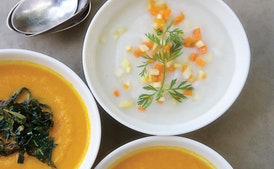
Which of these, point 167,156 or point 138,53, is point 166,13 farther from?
point 167,156

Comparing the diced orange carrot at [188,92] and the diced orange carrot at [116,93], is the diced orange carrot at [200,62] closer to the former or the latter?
the diced orange carrot at [188,92]

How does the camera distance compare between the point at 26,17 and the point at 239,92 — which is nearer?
the point at 239,92

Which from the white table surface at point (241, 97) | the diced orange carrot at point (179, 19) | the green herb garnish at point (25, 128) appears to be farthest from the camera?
the white table surface at point (241, 97)

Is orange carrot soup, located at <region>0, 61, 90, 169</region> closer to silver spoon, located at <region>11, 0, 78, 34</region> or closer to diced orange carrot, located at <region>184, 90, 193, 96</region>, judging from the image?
silver spoon, located at <region>11, 0, 78, 34</region>

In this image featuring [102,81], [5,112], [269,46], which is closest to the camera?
[5,112]

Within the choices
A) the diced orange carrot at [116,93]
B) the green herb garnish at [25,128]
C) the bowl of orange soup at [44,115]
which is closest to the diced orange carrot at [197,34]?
the diced orange carrot at [116,93]

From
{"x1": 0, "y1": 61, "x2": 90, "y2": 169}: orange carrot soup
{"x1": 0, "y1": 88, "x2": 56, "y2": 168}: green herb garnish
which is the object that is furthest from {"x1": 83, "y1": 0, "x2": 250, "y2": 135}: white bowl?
{"x1": 0, "y1": 88, "x2": 56, "y2": 168}: green herb garnish

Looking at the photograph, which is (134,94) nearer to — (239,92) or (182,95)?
(182,95)

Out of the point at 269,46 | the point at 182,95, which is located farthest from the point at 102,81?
the point at 269,46
